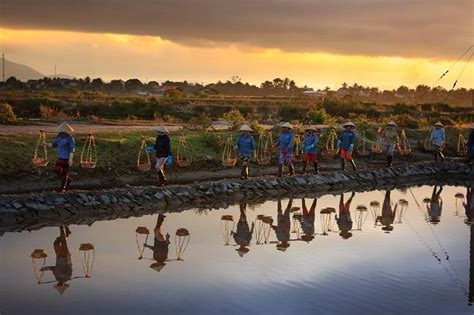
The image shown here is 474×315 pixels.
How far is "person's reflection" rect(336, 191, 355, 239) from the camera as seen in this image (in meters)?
14.3

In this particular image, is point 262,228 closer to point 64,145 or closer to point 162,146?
point 162,146

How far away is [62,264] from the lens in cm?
1100

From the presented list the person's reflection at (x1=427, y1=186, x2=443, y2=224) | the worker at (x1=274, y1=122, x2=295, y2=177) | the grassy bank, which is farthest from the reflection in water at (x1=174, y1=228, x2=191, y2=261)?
the grassy bank

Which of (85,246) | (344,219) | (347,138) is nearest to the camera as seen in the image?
(85,246)

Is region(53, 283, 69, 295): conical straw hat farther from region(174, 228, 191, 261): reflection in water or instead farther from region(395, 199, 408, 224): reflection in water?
region(395, 199, 408, 224): reflection in water

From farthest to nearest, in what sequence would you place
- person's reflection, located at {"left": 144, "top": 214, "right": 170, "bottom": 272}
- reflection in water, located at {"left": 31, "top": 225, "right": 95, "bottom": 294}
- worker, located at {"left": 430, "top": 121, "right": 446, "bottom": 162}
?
1. worker, located at {"left": 430, "top": 121, "right": 446, "bottom": 162}
2. person's reflection, located at {"left": 144, "top": 214, "right": 170, "bottom": 272}
3. reflection in water, located at {"left": 31, "top": 225, "right": 95, "bottom": 294}

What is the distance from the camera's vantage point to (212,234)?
45.0 feet

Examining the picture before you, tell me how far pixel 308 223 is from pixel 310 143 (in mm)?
4387

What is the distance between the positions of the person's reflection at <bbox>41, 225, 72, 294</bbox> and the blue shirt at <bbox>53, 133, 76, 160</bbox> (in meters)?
2.44

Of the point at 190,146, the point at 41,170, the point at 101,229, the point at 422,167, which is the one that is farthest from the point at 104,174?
the point at 422,167

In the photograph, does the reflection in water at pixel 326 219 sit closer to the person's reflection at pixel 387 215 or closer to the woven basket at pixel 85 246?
the person's reflection at pixel 387 215

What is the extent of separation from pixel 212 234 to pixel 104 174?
7.38 m

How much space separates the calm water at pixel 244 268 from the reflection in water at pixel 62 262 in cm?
3

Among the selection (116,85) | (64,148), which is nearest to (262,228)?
(64,148)
